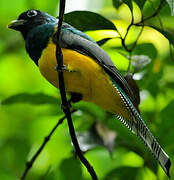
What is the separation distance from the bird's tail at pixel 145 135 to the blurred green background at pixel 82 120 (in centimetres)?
32

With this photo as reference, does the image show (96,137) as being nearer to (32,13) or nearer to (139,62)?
(139,62)

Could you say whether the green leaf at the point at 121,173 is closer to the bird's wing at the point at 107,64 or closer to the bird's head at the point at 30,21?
the bird's wing at the point at 107,64

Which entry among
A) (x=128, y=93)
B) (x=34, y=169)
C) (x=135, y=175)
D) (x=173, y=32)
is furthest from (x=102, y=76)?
(x=34, y=169)

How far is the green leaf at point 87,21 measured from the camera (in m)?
3.69

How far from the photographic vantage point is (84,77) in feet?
12.3

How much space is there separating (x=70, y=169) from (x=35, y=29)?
4.28ft

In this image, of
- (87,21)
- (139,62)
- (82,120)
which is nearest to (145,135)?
(139,62)

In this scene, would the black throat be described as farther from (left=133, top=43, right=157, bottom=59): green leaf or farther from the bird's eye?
(left=133, top=43, right=157, bottom=59): green leaf

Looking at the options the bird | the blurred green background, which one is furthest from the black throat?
the blurred green background

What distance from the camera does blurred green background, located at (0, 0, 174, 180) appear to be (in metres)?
4.08

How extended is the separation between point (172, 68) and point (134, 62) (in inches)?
76.8

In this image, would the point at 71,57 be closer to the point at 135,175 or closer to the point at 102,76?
the point at 102,76

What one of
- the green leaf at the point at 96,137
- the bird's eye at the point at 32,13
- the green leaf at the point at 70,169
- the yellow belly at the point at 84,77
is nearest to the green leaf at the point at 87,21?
the yellow belly at the point at 84,77

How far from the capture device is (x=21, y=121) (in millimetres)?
5523
